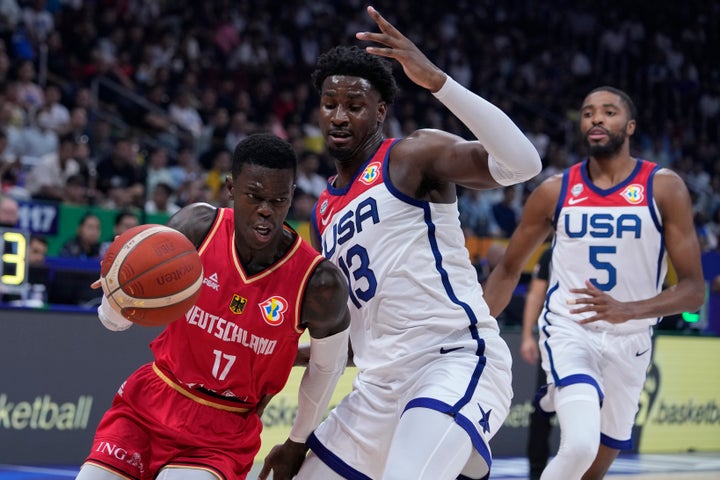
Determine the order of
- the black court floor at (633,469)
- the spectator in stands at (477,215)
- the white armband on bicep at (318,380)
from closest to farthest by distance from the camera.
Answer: the white armband on bicep at (318,380) < the black court floor at (633,469) < the spectator in stands at (477,215)

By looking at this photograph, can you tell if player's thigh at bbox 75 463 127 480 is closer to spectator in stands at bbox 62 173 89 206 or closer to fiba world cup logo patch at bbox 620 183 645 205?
fiba world cup logo patch at bbox 620 183 645 205

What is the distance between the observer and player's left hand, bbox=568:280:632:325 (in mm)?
5465

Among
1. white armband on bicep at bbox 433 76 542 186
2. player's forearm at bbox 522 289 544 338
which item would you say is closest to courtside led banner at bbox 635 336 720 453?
player's forearm at bbox 522 289 544 338

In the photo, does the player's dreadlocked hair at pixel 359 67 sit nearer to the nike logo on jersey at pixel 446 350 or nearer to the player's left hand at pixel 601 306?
the nike logo on jersey at pixel 446 350

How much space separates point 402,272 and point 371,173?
0.42 meters

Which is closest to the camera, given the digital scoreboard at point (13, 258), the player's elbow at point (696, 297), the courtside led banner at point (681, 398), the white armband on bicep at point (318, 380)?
the white armband on bicep at point (318, 380)

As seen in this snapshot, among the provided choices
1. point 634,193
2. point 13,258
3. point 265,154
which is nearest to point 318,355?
point 265,154

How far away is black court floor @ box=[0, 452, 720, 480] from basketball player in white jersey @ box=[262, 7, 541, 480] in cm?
367

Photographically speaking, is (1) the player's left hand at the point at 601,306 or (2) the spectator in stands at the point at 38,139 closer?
(1) the player's left hand at the point at 601,306

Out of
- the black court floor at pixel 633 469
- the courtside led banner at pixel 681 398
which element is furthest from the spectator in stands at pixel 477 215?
the black court floor at pixel 633 469

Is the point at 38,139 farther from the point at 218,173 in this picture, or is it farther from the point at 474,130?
the point at 474,130

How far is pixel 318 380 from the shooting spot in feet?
13.8

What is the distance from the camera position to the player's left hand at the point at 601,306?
17.9ft

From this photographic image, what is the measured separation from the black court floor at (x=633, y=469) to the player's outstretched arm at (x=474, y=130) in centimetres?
441
